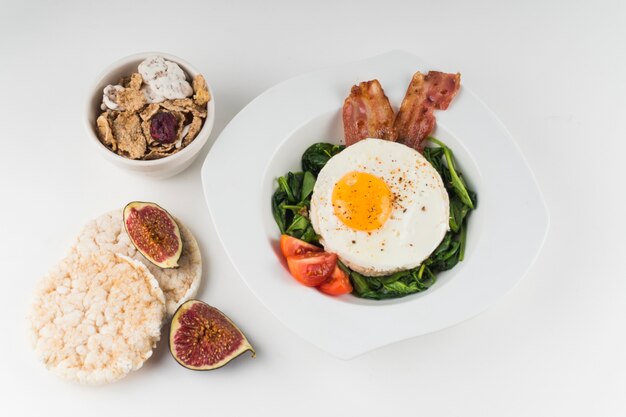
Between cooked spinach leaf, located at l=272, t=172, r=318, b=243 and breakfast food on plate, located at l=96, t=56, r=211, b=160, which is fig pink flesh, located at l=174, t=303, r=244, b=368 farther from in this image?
breakfast food on plate, located at l=96, t=56, r=211, b=160

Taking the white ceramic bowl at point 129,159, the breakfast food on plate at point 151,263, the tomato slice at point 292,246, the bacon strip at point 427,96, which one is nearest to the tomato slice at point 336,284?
A: the tomato slice at point 292,246

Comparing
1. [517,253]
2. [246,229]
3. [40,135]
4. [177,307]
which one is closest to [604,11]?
[517,253]

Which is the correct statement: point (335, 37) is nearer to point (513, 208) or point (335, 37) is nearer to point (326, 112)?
point (326, 112)

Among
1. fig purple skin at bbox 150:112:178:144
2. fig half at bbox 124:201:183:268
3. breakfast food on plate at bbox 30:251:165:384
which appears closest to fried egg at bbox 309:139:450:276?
fig half at bbox 124:201:183:268

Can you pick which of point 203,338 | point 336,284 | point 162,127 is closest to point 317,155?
point 336,284

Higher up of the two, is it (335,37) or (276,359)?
(335,37)

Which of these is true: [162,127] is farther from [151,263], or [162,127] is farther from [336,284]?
[336,284]
